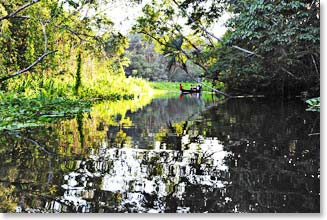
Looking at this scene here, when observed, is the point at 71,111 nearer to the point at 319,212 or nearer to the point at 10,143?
the point at 10,143

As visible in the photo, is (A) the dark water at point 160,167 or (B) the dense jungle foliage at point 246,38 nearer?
(A) the dark water at point 160,167

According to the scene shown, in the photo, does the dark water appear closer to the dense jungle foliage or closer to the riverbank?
the riverbank

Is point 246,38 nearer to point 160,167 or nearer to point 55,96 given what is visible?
point 55,96

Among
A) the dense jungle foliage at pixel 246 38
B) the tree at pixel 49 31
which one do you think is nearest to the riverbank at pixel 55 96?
the tree at pixel 49 31

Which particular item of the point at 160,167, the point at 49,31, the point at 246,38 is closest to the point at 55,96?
the point at 49,31

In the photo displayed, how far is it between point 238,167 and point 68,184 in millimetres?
985

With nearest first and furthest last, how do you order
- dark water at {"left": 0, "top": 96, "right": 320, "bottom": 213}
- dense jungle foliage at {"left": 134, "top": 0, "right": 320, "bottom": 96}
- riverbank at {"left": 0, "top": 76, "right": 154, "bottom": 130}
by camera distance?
dark water at {"left": 0, "top": 96, "right": 320, "bottom": 213}
riverbank at {"left": 0, "top": 76, "right": 154, "bottom": 130}
dense jungle foliage at {"left": 134, "top": 0, "right": 320, "bottom": 96}

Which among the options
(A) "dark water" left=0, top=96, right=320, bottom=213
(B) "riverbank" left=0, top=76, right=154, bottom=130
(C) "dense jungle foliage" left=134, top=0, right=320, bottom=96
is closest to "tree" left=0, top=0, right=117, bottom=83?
(B) "riverbank" left=0, top=76, right=154, bottom=130

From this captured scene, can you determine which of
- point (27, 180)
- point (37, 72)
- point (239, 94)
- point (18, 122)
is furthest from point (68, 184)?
point (239, 94)

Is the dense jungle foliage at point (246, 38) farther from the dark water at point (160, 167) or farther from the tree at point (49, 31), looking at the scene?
the dark water at point (160, 167)

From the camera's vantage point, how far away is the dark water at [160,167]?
163 centimetres

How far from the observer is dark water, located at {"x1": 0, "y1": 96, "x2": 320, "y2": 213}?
1634 millimetres

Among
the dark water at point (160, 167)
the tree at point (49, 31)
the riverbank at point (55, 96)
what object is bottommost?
the dark water at point (160, 167)

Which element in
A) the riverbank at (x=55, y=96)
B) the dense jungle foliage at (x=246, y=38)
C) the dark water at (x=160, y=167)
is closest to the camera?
the dark water at (x=160, y=167)
